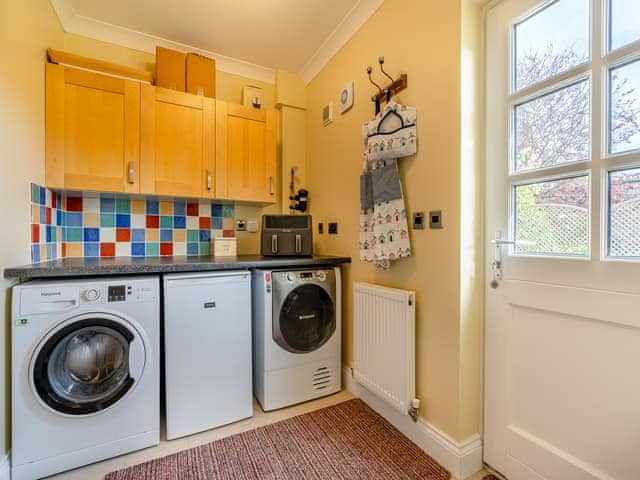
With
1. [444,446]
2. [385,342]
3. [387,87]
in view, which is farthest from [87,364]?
[387,87]

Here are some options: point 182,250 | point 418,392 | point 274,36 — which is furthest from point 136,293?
point 274,36

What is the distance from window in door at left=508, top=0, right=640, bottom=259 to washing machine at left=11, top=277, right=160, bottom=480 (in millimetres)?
1825

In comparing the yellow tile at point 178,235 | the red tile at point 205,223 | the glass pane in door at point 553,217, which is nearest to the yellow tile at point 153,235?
the yellow tile at point 178,235

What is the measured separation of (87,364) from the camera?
4.91ft

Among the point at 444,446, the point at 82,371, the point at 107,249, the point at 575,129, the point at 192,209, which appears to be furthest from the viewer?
the point at 192,209

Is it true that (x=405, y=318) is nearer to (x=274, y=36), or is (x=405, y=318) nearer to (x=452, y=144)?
(x=452, y=144)

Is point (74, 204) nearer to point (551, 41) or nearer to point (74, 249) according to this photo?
point (74, 249)

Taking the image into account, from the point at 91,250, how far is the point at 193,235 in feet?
2.23

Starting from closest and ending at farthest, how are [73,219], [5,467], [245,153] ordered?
1. [5,467]
2. [73,219]
3. [245,153]

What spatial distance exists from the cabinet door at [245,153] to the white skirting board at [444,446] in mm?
1745

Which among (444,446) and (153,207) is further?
(153,207)

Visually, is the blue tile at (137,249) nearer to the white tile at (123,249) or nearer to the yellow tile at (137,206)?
the white tile at (123,249)

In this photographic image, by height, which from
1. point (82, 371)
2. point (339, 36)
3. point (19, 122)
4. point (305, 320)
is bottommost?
point (82, 371)

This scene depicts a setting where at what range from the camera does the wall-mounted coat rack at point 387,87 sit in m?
1.60
